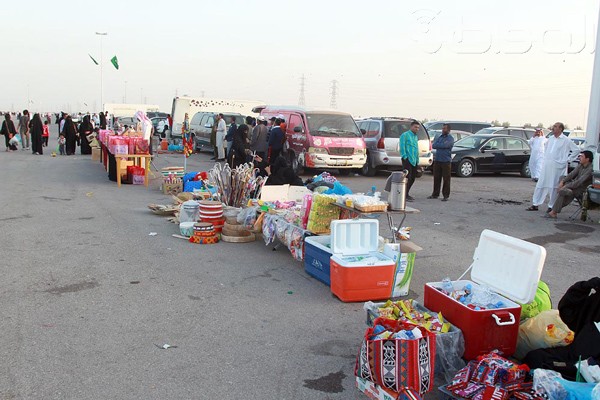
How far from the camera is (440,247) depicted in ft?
28.1

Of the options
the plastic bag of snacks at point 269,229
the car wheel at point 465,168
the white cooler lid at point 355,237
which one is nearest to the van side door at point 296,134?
the car wheel at point 465,168

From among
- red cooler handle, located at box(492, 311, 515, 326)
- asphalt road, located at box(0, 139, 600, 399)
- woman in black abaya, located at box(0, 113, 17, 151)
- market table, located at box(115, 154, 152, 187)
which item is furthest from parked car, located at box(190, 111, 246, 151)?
red cooler handle, located at box(492, 311, 515, 326)

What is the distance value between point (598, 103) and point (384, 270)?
8244 mm

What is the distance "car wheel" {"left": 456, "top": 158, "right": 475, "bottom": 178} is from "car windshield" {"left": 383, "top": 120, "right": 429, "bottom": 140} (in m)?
2.15

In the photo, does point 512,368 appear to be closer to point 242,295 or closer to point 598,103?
point 242,295

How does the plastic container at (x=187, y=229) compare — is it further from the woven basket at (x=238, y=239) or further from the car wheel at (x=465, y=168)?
the car wheel at (x=465, y=168)

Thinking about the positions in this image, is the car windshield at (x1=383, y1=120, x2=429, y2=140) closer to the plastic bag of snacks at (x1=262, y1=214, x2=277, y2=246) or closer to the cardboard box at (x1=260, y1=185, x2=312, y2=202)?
the cardboard box at (x1=260, y1=185, x2=312, y2=202)

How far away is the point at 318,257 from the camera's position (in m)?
6.55

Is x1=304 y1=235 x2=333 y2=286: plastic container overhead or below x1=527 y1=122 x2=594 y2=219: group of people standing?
below

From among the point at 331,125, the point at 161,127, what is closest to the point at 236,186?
the point at 331,125

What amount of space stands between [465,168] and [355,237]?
540 inches

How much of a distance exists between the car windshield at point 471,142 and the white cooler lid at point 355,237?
14.1 metres

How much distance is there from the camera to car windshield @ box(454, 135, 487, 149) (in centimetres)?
1923

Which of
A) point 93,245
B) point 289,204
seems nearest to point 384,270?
point 289,204
